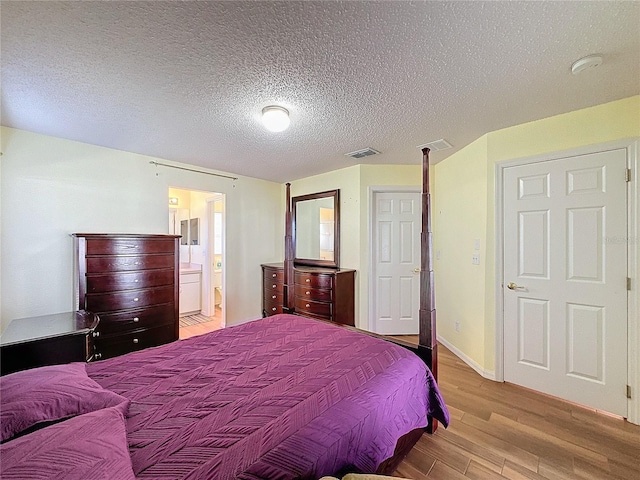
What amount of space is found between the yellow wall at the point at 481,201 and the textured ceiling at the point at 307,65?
0.13 m

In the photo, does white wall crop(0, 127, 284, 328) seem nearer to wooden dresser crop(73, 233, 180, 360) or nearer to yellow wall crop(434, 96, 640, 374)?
wooden dresser crop(73, 233, 180, 360)

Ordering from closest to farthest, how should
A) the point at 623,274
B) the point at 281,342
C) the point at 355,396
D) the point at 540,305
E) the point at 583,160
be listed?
the point at 355,396, the point at 281,342, the point at 623,274, the point at 583,160, the point at 540,305

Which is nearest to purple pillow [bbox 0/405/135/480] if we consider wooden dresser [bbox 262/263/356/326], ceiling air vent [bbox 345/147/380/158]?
wooden dresser [bbox 262/263/356/326]

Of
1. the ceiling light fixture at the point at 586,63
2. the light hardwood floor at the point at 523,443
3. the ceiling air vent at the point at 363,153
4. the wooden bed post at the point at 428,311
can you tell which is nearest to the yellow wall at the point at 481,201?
the light hardwood floor at the point at 523,443

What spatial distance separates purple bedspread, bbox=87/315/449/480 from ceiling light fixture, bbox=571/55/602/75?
6.44 feet

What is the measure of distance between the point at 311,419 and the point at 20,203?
3.25 meters

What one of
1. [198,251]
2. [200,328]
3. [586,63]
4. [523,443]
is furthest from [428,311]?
[198,251]

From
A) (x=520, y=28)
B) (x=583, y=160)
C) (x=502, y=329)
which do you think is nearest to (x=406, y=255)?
(x=502, y=329)

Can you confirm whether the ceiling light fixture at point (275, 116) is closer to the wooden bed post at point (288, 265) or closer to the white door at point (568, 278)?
the wooden bed post at point (288, 265)

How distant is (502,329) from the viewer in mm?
2498

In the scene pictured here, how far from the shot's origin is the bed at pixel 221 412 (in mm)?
761

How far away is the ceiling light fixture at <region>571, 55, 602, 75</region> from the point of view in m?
1.47

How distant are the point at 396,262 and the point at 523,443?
7.41ft

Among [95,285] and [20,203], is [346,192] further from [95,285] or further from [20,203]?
[20,203]
